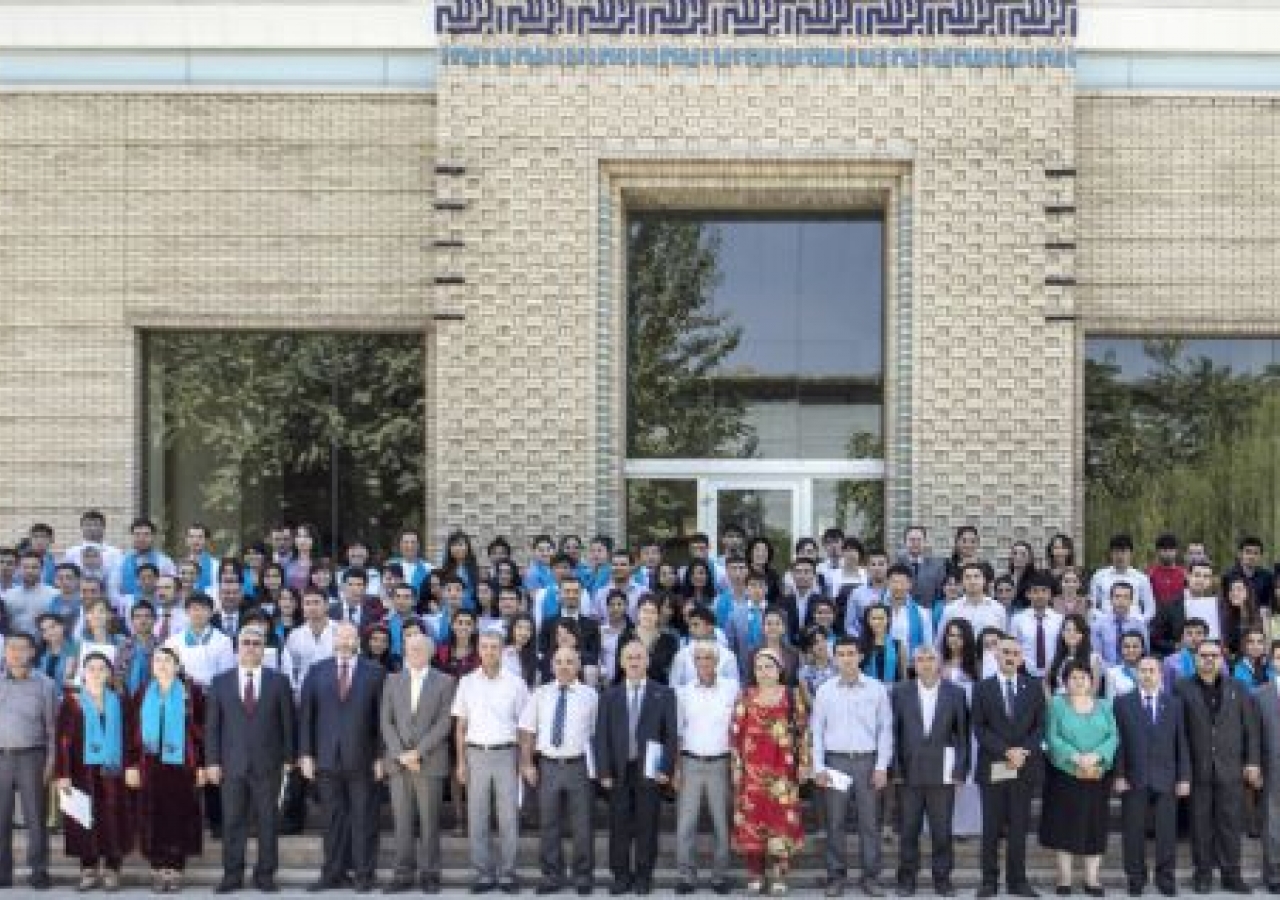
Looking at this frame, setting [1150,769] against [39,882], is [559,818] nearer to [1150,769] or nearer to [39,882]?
[39,882]

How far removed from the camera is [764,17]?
1547cm

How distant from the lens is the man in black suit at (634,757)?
1142 centimetres

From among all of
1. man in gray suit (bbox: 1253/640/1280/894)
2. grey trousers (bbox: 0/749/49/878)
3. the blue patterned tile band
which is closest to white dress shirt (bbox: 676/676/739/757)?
man in gray suit (bbox: 1253/640/1280/894)

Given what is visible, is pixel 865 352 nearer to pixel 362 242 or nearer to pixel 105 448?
pixel 362 242

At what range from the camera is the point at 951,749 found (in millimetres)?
11391

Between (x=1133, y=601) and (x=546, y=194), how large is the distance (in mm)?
6952

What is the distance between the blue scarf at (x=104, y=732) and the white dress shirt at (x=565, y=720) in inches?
122

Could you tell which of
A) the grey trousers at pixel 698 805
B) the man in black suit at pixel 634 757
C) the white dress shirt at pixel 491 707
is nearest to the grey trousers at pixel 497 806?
the white dress shirt at pixel 491 707

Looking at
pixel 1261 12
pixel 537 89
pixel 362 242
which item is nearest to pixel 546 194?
pixel 537 89

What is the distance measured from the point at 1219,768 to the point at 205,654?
7.98m

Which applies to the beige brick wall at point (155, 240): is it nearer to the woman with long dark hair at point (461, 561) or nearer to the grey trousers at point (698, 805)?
the woman with long dark hair at point (461, 561)

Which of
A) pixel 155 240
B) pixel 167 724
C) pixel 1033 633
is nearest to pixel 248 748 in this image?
pixel 167 724

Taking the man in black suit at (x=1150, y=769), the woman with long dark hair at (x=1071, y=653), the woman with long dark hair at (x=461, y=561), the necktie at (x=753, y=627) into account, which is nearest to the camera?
the man in black suit at (x=1150, y=769)

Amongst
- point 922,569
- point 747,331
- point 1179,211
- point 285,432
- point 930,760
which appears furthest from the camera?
point 747,331
